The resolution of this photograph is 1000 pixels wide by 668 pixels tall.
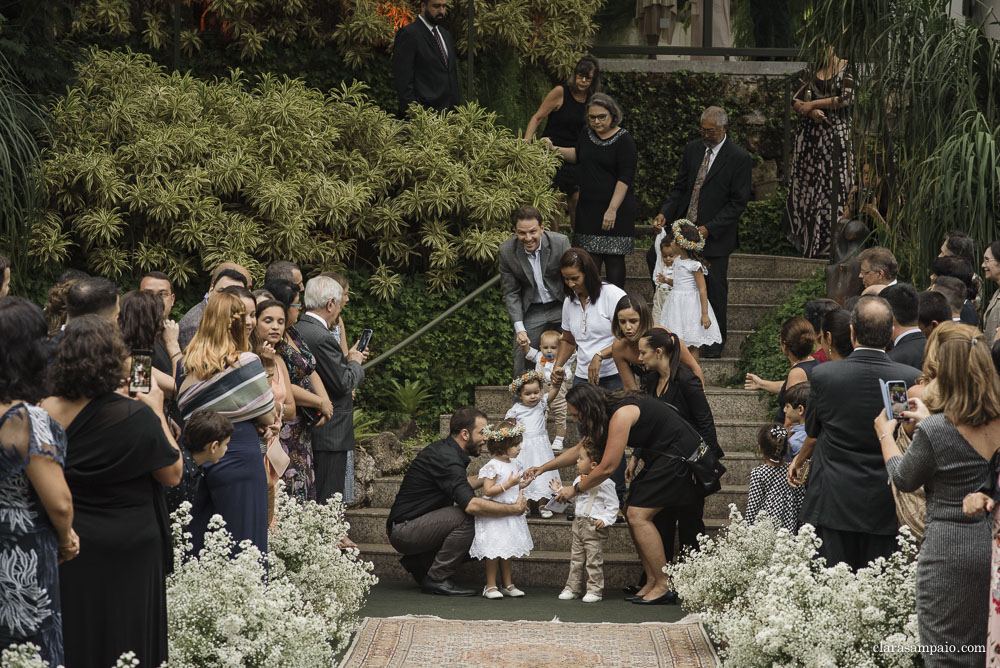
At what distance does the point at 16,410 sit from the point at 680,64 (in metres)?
12.2

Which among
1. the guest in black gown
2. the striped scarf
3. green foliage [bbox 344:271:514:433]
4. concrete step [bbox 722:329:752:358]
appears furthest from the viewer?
concrete step [bbox 722:329:752:358]

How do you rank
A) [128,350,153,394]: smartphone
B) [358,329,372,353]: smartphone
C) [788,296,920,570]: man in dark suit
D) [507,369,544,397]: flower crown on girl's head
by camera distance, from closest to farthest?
[128,350,153,394]: smartphone, [788,296,920,570]: man in dark suit, [358,329,372,353]: smartphone, [507,369,544,397]: flower crown on girl's head

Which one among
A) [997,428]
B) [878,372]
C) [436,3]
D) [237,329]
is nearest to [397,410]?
[436,3]

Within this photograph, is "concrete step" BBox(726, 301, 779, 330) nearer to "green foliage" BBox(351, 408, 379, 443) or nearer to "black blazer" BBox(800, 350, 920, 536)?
"green foliage" BBox(351, 408, 379, 443)

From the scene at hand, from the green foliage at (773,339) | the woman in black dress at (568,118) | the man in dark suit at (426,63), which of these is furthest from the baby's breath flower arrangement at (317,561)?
the man in dark suit at (426,63)

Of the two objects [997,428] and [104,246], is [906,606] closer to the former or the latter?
[997,428]

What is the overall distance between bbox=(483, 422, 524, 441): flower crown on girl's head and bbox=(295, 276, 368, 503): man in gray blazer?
0.90 meters

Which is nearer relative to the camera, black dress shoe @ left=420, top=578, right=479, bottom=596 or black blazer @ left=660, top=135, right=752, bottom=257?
black dress shoe @ left=420, top=578, right=479, bottom=596

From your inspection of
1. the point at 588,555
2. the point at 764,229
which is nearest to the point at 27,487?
the point at 588,555

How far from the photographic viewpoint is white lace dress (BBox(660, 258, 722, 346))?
31.4 feet

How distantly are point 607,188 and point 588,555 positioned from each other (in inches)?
141

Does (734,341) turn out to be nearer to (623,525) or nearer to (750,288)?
(750,288)

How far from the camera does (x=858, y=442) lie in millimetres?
5910

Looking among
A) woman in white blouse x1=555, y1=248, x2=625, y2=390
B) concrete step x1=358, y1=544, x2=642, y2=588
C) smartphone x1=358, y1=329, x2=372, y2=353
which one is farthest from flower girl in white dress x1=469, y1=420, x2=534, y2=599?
smartphone x1=358, y1=329, x2=372, y2=353
